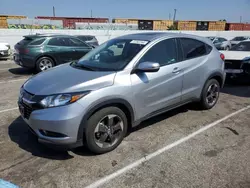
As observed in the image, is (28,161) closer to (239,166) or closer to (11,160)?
(11,160)

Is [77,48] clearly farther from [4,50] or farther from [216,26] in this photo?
[216,26]

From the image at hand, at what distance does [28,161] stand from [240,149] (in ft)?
10.1

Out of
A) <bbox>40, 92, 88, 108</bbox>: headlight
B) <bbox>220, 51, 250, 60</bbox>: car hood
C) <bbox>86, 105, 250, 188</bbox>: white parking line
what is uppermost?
<bbox>220, 51, 250, 60</bbox>: car hood

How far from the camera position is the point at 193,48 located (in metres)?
4.61

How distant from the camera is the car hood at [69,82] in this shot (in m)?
3.04

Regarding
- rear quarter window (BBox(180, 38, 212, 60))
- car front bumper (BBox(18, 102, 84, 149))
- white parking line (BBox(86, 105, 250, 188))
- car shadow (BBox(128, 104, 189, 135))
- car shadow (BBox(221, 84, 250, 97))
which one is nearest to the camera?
white parking line (BBox(86, 105, 250, 188))

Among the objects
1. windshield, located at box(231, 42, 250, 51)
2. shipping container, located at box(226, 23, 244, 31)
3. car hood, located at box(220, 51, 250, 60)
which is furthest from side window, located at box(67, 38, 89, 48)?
shipping container, located at box(226, 23, 244, 31)

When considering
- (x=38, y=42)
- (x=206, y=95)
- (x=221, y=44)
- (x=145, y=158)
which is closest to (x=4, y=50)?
(x=38, y=42)

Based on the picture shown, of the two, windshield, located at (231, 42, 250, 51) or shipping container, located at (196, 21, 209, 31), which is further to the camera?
shipping container, located at (196, 21, 209, 31)

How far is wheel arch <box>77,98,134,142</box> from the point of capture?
9.90ft

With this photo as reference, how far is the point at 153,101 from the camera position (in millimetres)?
3770

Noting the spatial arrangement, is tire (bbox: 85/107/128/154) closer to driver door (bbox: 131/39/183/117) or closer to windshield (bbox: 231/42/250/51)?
driver door (bbox: 131/39/183/117)

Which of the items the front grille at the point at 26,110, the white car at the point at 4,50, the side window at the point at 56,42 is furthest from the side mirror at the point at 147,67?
the white car at the point at 4,50

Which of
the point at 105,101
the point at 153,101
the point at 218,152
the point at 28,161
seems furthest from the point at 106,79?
the point at 218,152
